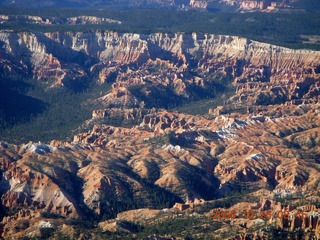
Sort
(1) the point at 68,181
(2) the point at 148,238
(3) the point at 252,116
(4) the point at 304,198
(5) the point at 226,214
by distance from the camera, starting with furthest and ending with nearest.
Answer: (3) the point at 252,116, (1) the point at 68,181, (4) the point at 304,198, (5) the point at 226,214, (2) the point at 148,238

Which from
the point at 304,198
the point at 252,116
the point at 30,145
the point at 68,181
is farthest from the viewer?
the point at 252,116

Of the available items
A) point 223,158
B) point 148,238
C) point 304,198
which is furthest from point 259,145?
point 148,238

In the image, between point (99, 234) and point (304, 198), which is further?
point (304, 198)

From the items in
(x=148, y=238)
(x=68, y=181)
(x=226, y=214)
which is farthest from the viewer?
(x=68, y=181)

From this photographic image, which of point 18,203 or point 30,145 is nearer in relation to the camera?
point 18,203

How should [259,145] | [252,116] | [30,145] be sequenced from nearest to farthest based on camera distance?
[30,145] → [259,145] → [252,116]

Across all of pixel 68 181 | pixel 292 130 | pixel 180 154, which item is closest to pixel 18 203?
pixel 68 181

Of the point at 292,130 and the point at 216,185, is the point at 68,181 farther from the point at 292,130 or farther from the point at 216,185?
the point at 292,130

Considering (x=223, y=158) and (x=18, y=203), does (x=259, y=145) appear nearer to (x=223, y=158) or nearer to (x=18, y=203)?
(x=223, y=158)
